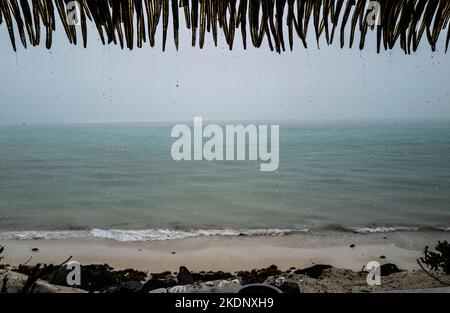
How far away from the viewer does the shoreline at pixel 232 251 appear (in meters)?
6.68

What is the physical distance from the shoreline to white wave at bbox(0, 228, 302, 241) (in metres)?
0.33

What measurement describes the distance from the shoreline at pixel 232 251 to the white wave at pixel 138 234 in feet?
1.09

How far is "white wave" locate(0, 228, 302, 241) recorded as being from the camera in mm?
8516

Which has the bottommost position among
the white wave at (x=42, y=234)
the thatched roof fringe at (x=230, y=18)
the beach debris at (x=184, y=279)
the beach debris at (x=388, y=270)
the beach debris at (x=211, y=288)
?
the white wave at (x=42, y=234)

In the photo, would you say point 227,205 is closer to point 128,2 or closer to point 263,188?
point 263,188

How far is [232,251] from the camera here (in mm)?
7434

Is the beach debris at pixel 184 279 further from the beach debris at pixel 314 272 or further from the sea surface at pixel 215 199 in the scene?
the sea surface at pixel 215 199

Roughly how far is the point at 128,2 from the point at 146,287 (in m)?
3.44

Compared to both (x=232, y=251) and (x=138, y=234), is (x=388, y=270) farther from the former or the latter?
(x=138, y=234)

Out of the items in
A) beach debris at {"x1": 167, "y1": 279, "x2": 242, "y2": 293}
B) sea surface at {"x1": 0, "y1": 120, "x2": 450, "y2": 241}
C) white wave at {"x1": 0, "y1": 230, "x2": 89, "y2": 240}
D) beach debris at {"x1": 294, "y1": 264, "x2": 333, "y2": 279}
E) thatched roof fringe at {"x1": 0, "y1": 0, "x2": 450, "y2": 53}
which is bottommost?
sea surface at {"x1": 0, "y1": 120, "x2": 450, "y2": 241}

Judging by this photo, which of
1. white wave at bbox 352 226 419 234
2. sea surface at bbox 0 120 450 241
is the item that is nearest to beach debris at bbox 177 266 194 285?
sea surface at bbox 0 120 450 241

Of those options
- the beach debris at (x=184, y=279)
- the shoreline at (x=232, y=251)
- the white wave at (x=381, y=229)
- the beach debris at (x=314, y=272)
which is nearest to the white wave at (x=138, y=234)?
the shoreline at (x=232, y=251)

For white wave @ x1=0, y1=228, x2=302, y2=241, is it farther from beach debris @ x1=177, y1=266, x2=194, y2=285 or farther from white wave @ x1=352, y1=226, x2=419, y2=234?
beach debris @ x1=177, y1=266, x2=194, y2=285

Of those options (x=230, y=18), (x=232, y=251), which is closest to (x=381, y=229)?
(x=232, y=251)
